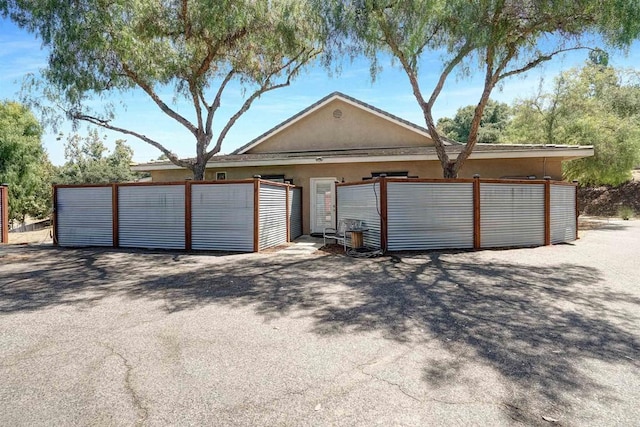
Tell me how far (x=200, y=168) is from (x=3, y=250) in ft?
19.4

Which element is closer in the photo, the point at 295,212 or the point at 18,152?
the point at 295,212

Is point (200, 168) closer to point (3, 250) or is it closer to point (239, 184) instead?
point (239, 184)

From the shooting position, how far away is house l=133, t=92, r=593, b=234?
522 inches

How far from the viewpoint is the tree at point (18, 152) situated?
21422mm

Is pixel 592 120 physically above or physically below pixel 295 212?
above

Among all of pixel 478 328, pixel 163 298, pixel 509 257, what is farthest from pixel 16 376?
pixel 509 257

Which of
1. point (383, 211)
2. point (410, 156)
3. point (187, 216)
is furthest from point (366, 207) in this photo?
point (187, 216)

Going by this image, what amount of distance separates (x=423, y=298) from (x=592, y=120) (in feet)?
58.3

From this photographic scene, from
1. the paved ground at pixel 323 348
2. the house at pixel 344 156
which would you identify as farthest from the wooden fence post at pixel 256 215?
the house at pixel 344 156

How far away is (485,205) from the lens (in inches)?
404

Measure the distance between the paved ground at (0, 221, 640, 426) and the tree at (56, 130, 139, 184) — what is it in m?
30.7

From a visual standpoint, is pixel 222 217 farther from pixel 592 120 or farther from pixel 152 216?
pixel 592 120

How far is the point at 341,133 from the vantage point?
16.3 metres

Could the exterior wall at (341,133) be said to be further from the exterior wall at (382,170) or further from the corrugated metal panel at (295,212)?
the corrugated metal panel at (295,212)
